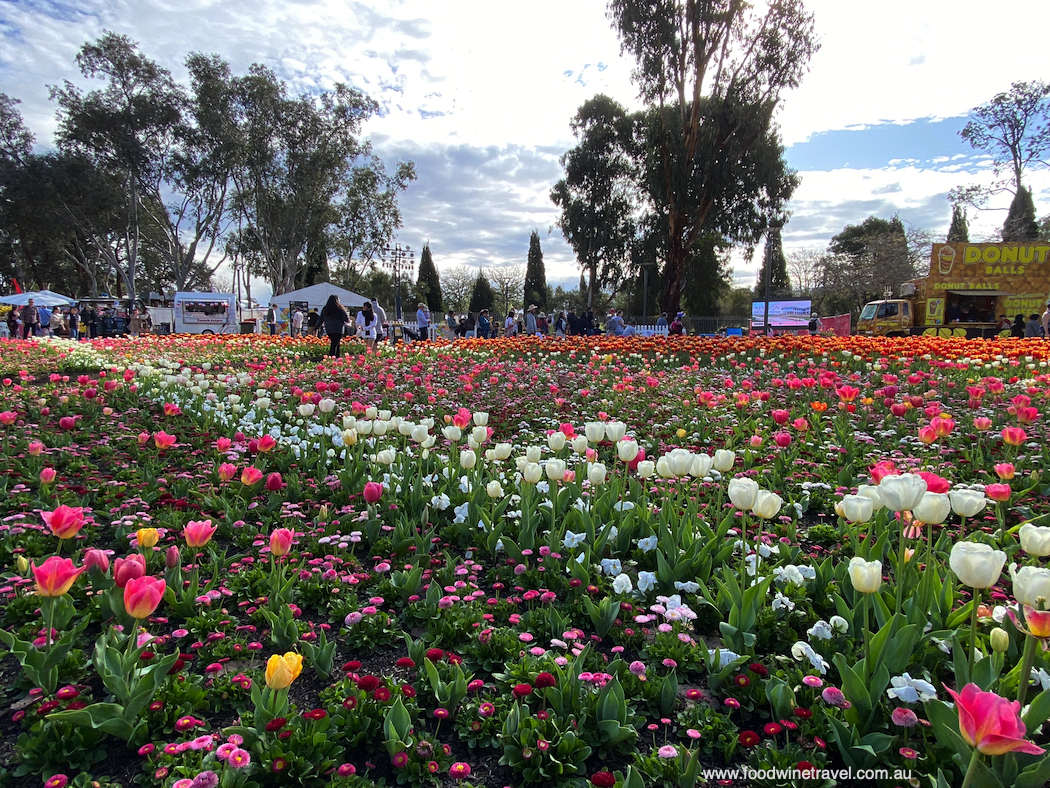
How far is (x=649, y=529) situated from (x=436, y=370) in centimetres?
669

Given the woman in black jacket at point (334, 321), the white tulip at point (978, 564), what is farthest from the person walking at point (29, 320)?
the white tulip at point (978, 564)

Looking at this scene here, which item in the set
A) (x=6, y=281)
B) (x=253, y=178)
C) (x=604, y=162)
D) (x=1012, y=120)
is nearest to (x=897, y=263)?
(x=1012, y=120)

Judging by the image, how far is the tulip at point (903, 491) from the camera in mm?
1839

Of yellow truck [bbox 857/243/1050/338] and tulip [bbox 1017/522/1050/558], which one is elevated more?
yellow truck [bbox 857/243/1050/338]

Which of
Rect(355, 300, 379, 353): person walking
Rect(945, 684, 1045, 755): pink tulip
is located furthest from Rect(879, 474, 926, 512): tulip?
Rect(355, 300, 379, 353): person walking

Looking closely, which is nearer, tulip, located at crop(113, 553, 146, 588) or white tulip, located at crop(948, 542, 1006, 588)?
white tulip, located at crop(948, 542, 1006, 588)

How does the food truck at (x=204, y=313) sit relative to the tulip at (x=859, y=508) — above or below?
above

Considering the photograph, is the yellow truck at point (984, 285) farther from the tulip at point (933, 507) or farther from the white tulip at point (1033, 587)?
the white tulip at point (1033, 587)

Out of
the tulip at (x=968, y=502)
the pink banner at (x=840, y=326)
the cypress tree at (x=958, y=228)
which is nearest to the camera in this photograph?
the tulip at (x=968, y=502)

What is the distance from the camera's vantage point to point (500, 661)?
210 centimetres

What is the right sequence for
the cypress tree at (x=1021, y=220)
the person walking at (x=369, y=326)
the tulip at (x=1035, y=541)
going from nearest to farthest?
1. the tulip at (x=1035, y=541)
2. the person walking at (x=369, y=326)
3. the cypress tree at (x=1021, y=220)

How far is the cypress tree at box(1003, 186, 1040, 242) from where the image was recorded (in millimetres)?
38969

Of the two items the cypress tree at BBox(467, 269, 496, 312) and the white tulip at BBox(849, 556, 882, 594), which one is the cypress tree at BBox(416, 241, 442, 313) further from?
the white tulip at BBox(849, 556, 882, 594)

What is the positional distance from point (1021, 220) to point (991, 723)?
166 feet
